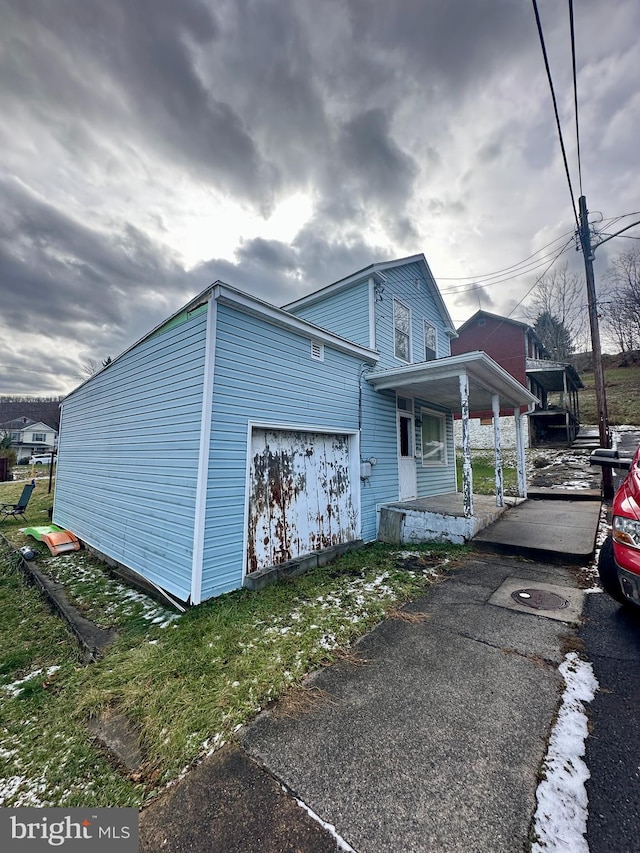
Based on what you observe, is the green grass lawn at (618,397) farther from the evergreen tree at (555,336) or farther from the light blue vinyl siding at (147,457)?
the light blue vinyl siding at (147,457)

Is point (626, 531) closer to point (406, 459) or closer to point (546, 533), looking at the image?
point (546, 533)

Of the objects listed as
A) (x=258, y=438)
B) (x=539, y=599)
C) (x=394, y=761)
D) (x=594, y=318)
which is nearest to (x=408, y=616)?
(x=539, y=599)

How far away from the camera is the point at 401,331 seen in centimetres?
859

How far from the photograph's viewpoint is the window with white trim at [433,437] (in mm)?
8766

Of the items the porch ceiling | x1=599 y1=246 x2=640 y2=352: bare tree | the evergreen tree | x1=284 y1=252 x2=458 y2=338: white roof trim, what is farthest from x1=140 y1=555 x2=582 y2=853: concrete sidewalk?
the evergreen tree

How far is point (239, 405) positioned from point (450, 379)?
407 cm

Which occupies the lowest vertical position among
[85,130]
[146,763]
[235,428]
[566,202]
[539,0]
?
[146,763]

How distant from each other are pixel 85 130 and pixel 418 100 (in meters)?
6.40

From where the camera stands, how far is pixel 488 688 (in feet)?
7.91

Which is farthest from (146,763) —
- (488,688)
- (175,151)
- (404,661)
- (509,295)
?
(509,295)

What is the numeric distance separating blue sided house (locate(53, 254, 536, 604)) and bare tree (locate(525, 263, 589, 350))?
914 inches

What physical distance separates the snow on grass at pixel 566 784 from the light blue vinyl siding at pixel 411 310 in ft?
19.6

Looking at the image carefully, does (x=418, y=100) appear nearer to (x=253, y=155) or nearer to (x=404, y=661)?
(x=253, y=155)

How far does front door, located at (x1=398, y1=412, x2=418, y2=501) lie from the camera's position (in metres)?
7.55
